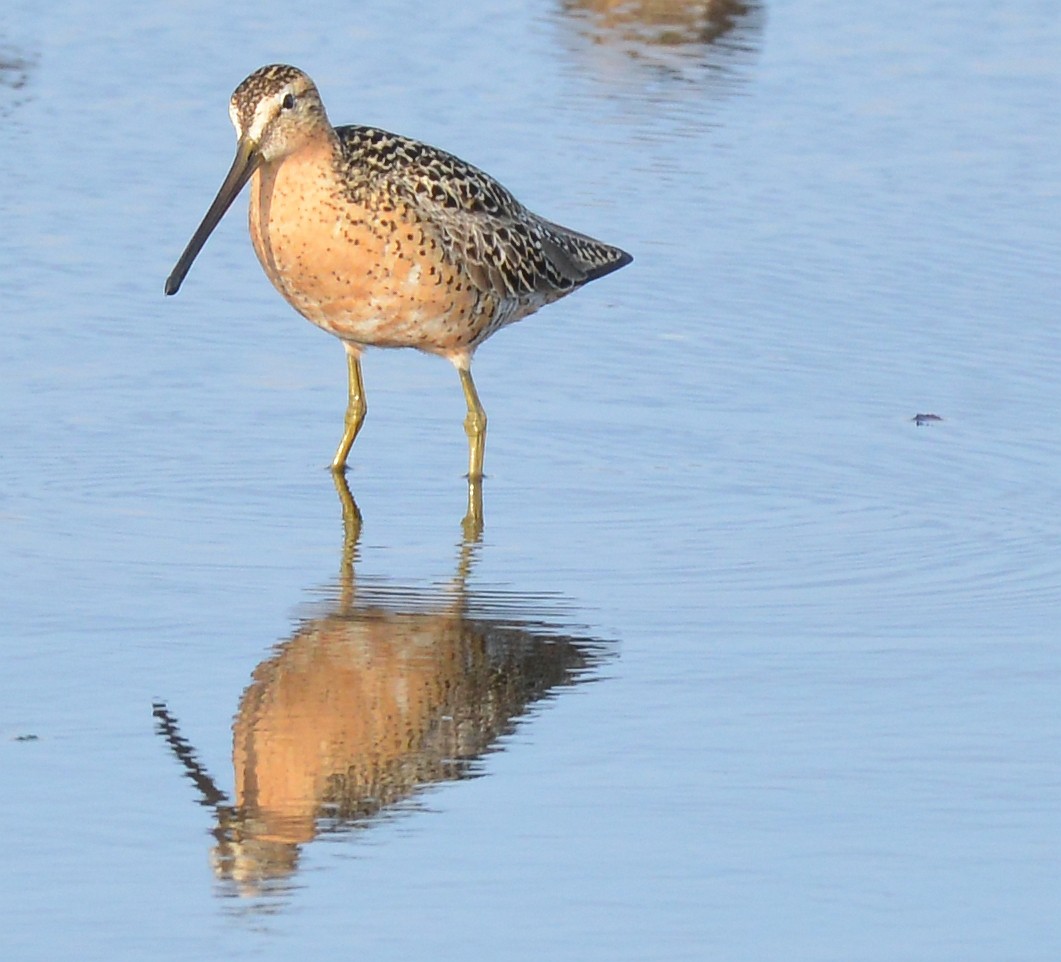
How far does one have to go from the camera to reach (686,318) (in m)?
9.16

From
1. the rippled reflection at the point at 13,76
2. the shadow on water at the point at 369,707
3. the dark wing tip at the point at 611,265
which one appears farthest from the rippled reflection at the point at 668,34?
the shadow on water at the point at 369,707

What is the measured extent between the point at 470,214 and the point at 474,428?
0.68 metres

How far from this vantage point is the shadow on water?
4.97m

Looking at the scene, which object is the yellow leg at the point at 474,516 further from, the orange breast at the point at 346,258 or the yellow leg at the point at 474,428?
the orange breast at the point at 346,258

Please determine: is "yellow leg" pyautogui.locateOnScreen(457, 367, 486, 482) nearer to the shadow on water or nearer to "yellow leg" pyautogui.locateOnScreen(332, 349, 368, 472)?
"yellow leg" pyautogui.locateOnScreen(332, 349, 368, 472)

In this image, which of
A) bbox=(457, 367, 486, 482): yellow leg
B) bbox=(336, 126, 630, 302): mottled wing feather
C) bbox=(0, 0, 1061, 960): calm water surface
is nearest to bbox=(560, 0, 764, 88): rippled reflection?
bbox=(0, 0, 1061, 960): calm water surface

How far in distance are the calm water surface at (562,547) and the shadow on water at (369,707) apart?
0.01 metres

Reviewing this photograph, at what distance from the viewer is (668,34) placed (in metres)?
13.6

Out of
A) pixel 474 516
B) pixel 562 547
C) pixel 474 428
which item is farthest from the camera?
pixel 474 428

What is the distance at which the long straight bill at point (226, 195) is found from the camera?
24.0 ft

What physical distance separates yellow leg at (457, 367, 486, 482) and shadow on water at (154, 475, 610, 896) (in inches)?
35.9

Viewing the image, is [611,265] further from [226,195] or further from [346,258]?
[226,195]

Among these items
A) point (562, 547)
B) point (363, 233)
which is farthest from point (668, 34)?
point (562, 547)

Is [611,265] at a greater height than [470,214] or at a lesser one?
lesser
